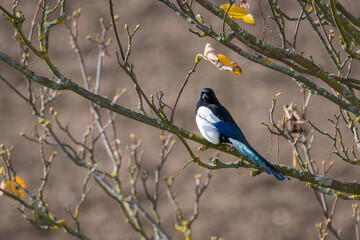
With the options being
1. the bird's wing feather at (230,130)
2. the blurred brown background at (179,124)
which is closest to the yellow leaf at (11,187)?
the bird's wing feather at (230,130)

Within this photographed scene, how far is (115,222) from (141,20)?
167 inches

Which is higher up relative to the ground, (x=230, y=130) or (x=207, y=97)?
(x=207, y=97)

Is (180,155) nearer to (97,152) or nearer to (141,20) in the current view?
(97,152)

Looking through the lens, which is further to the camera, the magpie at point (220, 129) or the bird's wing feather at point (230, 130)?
the bird's wing feather at point (230, 130)

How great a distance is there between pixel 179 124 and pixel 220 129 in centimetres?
506

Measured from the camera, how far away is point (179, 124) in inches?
344

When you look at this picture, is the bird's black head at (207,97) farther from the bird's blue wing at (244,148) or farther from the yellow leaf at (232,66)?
the yellow leaf at (232,66)

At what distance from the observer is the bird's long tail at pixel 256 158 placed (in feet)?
9.40

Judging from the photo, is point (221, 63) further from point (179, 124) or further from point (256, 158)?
point (179, 124)

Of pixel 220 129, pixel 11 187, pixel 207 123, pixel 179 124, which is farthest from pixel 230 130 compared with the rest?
pixel 179 124

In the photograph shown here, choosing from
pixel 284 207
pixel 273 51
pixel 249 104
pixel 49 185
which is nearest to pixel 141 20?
pixel 249 104

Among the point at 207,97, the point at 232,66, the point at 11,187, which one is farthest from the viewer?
the point at 207,97

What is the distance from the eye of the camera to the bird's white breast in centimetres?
355

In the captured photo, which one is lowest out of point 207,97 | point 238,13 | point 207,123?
point 238,13
